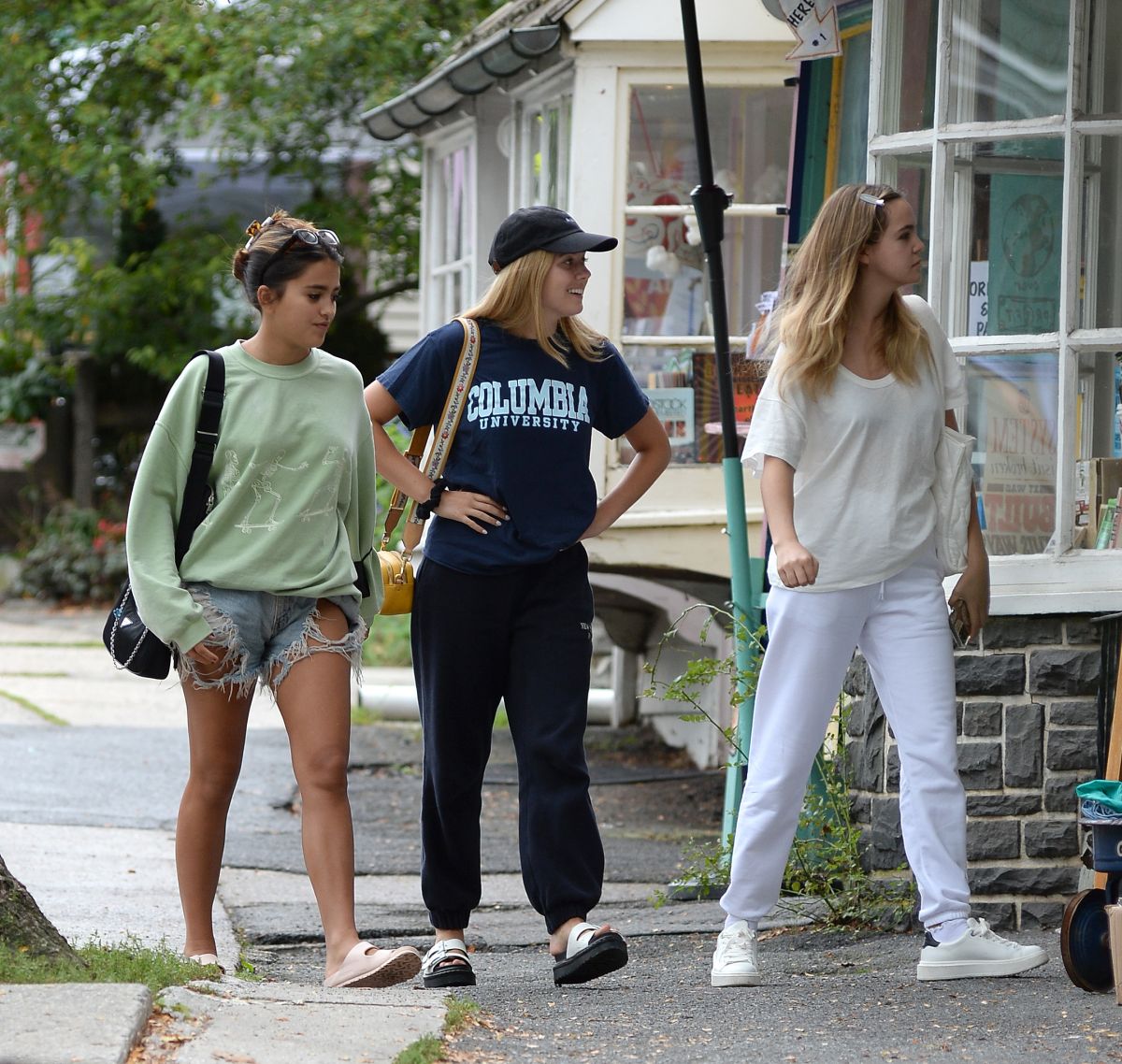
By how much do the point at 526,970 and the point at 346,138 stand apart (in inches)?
509

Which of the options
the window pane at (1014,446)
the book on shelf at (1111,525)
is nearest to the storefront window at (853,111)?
the window pane at (1014,446)

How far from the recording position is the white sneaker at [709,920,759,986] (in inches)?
169

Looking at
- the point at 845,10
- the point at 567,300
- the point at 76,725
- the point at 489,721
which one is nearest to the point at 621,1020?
the point at 489,721

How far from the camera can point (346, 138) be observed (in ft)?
55.0

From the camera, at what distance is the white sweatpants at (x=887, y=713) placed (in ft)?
13.8

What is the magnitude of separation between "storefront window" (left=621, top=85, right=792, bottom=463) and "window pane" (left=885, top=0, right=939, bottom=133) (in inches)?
99.1

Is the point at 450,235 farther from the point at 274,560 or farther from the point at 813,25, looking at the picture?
the point at 274,560

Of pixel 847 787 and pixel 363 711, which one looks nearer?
pixel 847 787

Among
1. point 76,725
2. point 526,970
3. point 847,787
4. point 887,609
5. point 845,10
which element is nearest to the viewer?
point 887,609

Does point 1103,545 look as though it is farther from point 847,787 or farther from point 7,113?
point 7,113

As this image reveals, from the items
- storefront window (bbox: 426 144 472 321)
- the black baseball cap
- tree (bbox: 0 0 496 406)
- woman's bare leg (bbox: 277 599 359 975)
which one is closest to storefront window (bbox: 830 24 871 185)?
the black baseball cap

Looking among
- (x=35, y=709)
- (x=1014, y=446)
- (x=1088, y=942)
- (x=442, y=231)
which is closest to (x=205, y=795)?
(x=1088, y=942)

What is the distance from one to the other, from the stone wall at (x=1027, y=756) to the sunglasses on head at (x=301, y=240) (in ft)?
7.11

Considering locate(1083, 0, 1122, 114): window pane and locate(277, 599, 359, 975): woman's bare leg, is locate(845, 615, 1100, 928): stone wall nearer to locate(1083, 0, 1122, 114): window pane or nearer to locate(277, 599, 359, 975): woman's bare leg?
locate(1083, 0, 1122, 114): window pane
